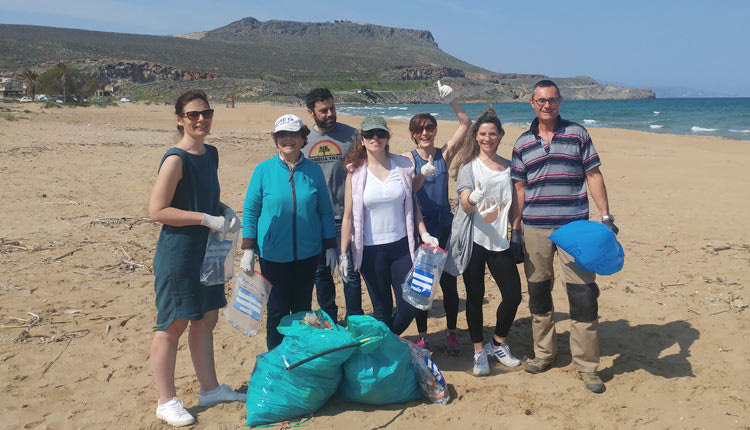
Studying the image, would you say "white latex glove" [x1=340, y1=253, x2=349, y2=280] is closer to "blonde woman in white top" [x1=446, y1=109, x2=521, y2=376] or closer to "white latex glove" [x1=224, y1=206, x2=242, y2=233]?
"blonde woman in white top" [x1=446, y1=109, x2=521, y2=376]

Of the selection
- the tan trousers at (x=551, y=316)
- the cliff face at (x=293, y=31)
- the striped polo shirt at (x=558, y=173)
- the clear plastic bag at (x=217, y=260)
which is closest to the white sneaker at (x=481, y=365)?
the tan trousers at (x=551, y=316)

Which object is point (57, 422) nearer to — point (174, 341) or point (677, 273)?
point (174, 341)

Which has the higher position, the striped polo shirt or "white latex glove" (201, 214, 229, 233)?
the striped polo shirt

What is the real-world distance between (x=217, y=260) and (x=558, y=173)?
2210 millimetres

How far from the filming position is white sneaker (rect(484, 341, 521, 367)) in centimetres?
381

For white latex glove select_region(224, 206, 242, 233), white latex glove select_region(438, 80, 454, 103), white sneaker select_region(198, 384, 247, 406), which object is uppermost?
white latex glove select_region(438, 80, 454, 103)

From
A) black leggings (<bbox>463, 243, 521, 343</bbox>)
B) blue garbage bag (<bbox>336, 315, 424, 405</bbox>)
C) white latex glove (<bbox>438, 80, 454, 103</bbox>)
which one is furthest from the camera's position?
white latex glove (<bbox>438, 80, 454, 103</bbox>)

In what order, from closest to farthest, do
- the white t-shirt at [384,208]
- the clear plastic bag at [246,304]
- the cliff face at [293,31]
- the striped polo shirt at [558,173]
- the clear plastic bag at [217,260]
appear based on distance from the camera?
the clear plastic bag at [217,260] → the clear plastic bag at [246,304] → the striped polo shirt at [558,173] → the white t-shirt at [384,208] → the cliff face at [293,31]

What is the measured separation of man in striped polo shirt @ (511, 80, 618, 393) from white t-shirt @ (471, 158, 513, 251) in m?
0.09

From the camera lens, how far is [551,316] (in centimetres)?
369

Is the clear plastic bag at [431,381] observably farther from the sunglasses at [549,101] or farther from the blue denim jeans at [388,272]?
the sunglasses at [549,101]

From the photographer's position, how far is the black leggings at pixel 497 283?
3.62 meters

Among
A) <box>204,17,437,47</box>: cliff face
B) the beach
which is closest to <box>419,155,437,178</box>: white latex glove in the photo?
the beach

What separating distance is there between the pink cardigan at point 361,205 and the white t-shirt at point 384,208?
1.2 inches
